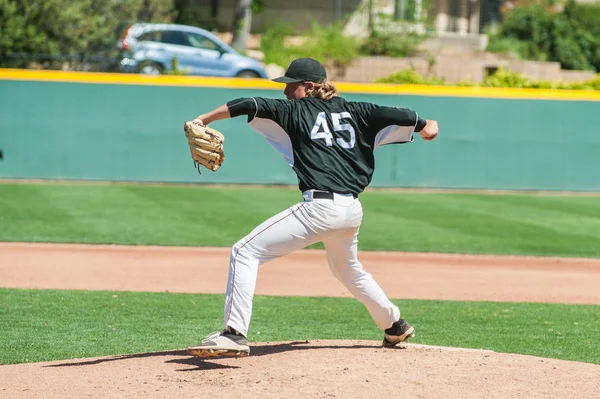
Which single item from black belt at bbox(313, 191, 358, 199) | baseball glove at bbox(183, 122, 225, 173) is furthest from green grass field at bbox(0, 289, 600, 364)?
black belt at bbox(313, 191, 358, 199)

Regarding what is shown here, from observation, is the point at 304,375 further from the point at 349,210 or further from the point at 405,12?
the point at 405,12

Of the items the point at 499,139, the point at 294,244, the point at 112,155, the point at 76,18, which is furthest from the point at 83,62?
the point at 294,244

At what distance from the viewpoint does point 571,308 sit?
9484 millimetres

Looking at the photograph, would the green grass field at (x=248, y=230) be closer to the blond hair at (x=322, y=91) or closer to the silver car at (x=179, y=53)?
the blond hair at (x=322, y=91)

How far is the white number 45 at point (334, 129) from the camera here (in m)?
5.96

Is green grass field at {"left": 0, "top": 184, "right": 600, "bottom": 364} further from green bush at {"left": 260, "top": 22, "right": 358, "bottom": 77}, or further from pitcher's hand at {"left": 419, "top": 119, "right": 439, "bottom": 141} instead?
green bush at {"left": 260, "top": 22, "right": 358, "bottom": 77}

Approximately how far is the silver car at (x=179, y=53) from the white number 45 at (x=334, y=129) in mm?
18998

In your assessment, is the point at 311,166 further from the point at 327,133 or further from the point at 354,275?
the point at 354,275

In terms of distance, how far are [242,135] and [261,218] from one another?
5.30 metres

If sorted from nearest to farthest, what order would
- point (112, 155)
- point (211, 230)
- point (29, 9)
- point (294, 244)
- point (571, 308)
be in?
1. point (294, 244)
2. point (571, 308)
3. point (211, 230)
4. point (112, 155)
5. point (29, 9)

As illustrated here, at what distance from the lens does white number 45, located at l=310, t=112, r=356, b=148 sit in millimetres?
5965

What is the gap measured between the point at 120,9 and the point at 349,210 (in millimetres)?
20330

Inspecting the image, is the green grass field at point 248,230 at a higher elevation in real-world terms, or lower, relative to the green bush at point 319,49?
lower

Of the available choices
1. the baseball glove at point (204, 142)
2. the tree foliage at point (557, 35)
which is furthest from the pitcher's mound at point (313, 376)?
the tree foliage at point (557, 35)
